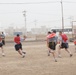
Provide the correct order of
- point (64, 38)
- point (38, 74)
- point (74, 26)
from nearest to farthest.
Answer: point (38, 74)
point (64, 38)
point (74, 26)

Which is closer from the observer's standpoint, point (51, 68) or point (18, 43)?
point (51, 68)

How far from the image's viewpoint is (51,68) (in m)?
14.3

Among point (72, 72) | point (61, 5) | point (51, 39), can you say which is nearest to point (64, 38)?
point (51, 39)

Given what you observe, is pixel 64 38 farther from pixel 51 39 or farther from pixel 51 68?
pixel 51 68

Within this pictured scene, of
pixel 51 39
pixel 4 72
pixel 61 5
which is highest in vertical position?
pixel 61 5

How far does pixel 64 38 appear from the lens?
20.1 metres

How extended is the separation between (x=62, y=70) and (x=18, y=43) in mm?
7375

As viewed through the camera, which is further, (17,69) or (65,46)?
(65,46)

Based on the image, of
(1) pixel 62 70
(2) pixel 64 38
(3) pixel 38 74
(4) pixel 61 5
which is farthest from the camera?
(4) pixel 61 5

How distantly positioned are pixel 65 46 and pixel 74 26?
3152cm

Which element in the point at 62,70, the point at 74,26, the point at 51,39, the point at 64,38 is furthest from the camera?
the point at 74,26

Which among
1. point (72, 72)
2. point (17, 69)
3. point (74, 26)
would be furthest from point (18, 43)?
point (74, 26)

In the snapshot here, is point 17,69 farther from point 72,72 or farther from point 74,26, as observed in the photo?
point 74,26

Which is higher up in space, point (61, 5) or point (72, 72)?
point (61, 5)
